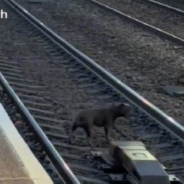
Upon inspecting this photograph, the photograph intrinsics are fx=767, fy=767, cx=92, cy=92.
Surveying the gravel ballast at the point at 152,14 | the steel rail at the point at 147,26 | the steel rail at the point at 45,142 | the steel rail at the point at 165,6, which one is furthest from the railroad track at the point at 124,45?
the steel rail at the point at 45,142

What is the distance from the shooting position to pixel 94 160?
7.32 metres

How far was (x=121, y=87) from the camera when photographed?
32.0 feet

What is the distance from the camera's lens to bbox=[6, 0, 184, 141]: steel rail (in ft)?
26.3

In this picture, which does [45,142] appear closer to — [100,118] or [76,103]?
[100,118]

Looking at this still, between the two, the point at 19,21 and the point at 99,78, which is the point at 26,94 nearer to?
the point at 99,78

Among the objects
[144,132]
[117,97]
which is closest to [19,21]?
[117,97]

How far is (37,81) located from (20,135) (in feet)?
9.96

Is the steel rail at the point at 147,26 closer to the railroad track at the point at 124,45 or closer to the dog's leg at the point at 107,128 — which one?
the railroad track at the point at 124,45

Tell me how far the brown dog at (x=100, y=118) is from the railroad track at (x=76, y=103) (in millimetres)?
134

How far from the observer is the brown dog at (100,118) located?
788 centimetres

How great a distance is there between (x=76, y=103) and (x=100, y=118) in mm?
1559

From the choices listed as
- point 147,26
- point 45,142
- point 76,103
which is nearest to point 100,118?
point 45,142

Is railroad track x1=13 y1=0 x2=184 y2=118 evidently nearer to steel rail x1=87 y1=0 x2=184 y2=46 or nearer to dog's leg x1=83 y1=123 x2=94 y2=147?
steel rail x1=87 y1=0 x2=184 y2=46

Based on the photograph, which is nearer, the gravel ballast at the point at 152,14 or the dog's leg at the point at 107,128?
the dog's leg at the point at 107,128
